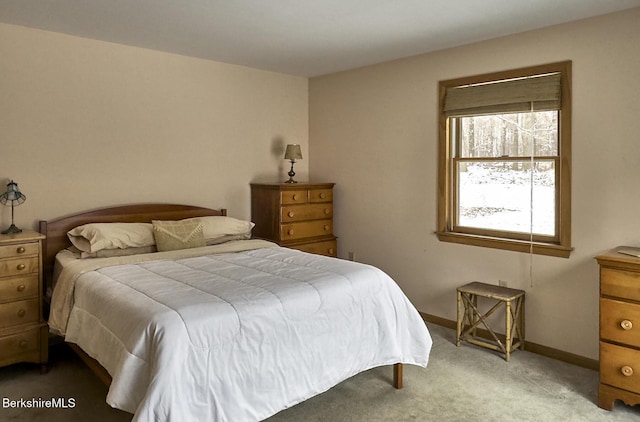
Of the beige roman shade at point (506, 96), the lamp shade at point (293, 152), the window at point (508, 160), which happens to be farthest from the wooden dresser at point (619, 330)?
the lamp shade at point (293, 152)

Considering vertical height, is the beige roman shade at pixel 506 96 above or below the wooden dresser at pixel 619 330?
above

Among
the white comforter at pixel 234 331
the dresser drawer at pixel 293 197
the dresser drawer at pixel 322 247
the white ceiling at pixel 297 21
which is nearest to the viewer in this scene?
the white comforter at pixel 234 331

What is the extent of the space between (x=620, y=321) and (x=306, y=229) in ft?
Answer: 9.19

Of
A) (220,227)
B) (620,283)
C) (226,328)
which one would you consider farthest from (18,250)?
(620,283)

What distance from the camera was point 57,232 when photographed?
3.60 m

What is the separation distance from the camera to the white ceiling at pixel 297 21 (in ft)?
Result: 9.71

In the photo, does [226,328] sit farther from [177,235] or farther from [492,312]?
[492,312]

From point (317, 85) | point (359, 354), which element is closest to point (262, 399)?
point (359, 354)

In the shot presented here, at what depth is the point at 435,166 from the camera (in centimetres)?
416

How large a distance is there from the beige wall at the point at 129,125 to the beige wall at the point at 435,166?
31.6 inches

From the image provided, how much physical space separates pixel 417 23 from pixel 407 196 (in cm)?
160

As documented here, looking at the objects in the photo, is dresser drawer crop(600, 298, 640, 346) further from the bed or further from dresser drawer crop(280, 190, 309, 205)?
dresser drawer crop(280, 190, 309, 205)

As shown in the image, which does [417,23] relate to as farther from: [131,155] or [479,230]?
[131,155]

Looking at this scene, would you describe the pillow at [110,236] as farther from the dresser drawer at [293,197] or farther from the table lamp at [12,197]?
the dresser drawer at [293,197]
